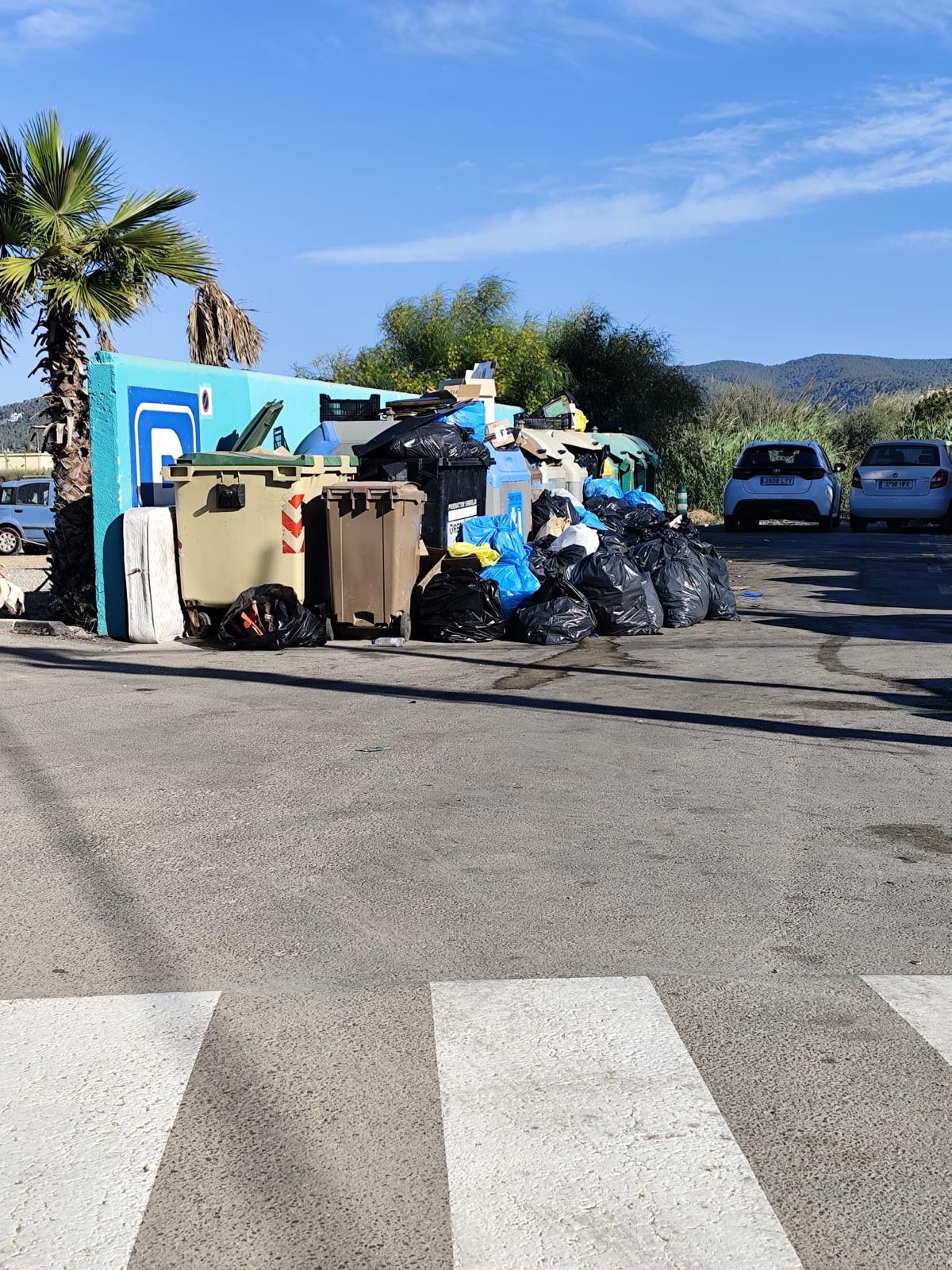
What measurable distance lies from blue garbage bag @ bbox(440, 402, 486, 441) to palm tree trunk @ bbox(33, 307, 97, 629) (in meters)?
3.95

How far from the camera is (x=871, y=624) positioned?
1289 centimetres

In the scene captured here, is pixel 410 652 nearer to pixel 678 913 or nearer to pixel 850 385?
pixel 678 913

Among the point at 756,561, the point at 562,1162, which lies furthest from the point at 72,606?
the point at 562,1162

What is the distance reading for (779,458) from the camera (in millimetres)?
25125

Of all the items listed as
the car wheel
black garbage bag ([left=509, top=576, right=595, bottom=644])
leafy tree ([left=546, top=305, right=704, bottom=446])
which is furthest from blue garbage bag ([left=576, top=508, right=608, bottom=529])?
leafy tree ([left=546, top=305, right=704, bottom=446])

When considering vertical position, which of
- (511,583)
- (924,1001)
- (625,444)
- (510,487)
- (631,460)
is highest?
(625,444)

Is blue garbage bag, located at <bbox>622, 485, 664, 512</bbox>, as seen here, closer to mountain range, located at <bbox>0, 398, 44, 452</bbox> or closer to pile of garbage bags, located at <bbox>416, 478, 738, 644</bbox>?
pile of garbage bags, located at <bbox>416, 478, 738, 644</bbox>

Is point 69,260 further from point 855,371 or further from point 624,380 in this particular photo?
point 855,371

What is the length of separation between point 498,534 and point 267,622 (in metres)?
2.45

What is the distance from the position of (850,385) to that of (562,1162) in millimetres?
168291

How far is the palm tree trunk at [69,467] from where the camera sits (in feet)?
44.8

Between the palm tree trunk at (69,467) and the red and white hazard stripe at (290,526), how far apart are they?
232cm

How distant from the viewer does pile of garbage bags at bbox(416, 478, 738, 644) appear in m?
12.4

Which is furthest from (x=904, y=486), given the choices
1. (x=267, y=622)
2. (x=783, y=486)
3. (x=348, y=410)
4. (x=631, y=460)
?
(x=267, y=622)
